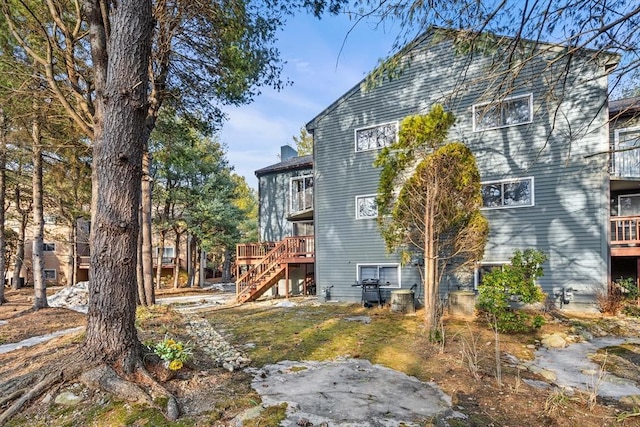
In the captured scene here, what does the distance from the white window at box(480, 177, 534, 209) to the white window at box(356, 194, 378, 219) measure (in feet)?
12.0

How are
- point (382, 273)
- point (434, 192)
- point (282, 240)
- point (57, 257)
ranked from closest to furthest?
point (434, 192)
point (382, 273)
point (282, 240)
point (57, 257)

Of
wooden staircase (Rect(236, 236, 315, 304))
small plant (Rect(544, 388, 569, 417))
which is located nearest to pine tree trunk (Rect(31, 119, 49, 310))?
wooden staircase (Rect(236, 236, 315, 304))

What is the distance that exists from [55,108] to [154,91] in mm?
3273

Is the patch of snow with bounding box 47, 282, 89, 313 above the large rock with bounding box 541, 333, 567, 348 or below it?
below

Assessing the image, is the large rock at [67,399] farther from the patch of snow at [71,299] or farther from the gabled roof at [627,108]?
the patch of snow at [71,299]

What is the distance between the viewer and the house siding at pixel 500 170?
9805 millimetres

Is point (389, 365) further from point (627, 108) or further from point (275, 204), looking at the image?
point (275, 204)

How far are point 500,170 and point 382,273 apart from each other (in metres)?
5.18

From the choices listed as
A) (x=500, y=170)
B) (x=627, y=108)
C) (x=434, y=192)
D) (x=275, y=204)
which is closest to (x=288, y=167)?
(x=275, y=204)

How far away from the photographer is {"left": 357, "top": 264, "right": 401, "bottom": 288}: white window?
12186 mm

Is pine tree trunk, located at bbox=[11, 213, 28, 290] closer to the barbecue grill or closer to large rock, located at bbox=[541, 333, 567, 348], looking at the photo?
the barbecue grill

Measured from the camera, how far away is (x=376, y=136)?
12828 mm

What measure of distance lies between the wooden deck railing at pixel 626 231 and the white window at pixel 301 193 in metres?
10.8

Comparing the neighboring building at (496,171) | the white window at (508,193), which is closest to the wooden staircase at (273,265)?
the neighboring building at (496,171)
